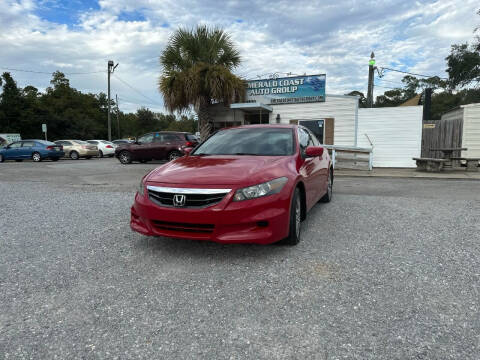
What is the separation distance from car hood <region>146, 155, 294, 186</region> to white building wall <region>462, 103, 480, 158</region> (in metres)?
12.2

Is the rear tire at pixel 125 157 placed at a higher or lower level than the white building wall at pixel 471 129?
lower

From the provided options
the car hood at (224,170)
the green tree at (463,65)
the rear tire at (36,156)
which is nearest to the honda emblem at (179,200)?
the car hood at (224,170)

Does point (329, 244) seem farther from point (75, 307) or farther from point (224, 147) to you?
point (75, 307)

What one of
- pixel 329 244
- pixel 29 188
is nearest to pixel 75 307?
pixel 329 244

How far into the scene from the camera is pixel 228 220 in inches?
114

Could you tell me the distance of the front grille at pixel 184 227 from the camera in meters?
2.96

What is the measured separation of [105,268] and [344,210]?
388cm

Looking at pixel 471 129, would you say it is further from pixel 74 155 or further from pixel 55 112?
pixel 55 112

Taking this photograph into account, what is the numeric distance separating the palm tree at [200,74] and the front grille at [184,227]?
36.6ft

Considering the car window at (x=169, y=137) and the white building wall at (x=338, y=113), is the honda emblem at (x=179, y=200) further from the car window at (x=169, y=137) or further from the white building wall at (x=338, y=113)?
the car window at (x=169, y=137)

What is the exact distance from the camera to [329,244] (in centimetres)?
363

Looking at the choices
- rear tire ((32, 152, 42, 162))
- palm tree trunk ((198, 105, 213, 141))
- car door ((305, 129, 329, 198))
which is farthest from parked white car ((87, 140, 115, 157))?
car door ((305, 129, 329, 198))

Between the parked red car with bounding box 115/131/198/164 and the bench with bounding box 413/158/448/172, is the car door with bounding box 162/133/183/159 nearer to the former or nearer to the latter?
the parked red car with bounding box 115/131/198/164

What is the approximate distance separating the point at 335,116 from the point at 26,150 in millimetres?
17617
